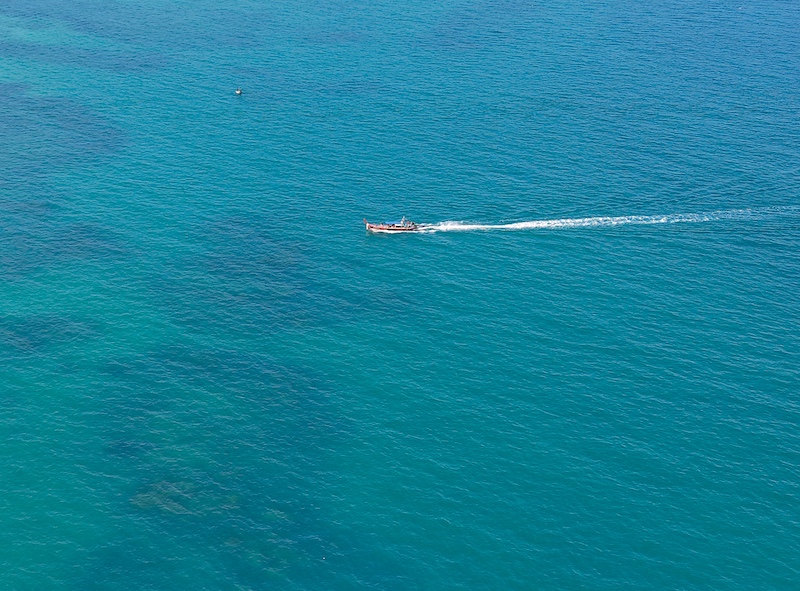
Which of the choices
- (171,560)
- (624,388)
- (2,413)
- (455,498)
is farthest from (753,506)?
(2,413)

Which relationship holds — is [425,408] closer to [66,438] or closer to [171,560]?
[171,560]

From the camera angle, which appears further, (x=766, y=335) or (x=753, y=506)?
(x=766, y=335)

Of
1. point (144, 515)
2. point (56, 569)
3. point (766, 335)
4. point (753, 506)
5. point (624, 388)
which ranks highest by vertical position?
point (766, 335)

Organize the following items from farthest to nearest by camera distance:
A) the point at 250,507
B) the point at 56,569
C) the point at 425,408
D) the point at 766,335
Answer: the point at 766,335, the point at 425,408, the point at 250,507, the point at 56,569

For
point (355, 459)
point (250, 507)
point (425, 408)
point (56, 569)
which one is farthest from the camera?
point (425, 408)

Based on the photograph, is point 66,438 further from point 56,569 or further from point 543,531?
point 543,531

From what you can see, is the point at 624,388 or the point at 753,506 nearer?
the point at 753,506

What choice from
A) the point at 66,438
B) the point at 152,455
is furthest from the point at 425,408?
the point at 66,438

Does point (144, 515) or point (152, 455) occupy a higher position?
point (152, 455)

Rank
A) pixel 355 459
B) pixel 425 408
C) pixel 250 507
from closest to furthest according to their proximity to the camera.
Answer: pixel 250 507, pixel 355 459, pixel 425 408
